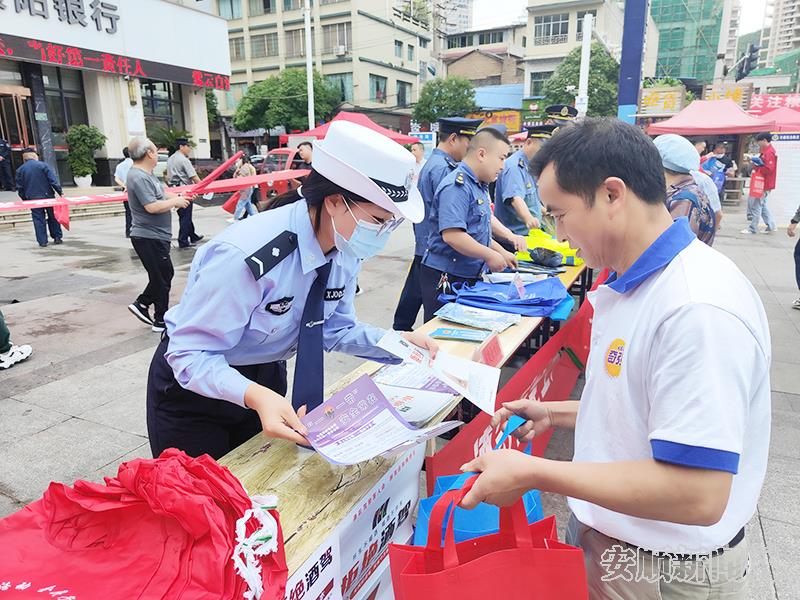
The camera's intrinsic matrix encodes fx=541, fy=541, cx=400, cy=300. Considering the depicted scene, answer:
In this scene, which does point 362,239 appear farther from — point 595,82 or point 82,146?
point 595,82

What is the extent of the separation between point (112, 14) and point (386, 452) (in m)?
19.9

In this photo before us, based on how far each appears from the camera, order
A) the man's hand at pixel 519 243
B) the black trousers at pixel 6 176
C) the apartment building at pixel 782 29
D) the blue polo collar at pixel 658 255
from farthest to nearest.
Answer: the apartment building at pixel 782 29
the black trousers at pixel 6 176
the man's hand at pixel 519 243
the blue polo collar at pixel 658 255

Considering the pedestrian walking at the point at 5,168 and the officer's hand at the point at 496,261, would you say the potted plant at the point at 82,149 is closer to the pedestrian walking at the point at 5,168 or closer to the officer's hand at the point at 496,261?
the pedestrian walking at the point at 5,168

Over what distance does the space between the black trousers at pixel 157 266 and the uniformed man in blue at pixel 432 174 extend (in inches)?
89.3

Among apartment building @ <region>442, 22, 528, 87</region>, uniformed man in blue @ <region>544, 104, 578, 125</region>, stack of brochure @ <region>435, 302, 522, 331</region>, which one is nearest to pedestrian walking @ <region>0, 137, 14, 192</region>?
uniformed man in blue @ <region>544, 104, 578, 125</region>

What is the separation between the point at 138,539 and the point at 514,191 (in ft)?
13.1

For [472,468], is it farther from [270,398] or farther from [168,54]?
[168,54]

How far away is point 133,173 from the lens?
4.84 m

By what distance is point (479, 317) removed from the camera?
2832 millimetres

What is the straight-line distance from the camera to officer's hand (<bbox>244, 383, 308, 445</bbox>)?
4.30 feet

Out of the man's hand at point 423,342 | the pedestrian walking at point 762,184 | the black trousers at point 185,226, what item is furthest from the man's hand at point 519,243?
the pedestrian walking at point 762,184

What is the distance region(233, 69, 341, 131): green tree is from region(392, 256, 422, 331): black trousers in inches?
1289

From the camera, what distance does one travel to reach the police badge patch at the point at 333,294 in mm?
1677

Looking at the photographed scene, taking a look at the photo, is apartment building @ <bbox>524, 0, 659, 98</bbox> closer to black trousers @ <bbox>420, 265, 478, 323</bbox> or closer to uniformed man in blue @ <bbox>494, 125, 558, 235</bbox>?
uniformed man in blue @ <bbox>494, 125, 558, 235</bbox>
